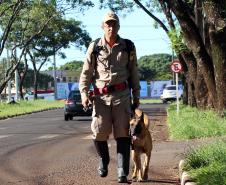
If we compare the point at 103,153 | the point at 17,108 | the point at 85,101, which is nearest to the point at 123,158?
the point at 103,153

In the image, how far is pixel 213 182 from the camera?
6680mm

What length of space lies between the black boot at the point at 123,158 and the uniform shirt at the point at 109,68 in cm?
52

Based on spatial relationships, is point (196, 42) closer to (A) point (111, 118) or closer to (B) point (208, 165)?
(B) point (208, 165)

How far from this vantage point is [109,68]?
760cm

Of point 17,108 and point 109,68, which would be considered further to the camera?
point 17,108

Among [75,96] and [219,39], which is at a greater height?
[219,39]

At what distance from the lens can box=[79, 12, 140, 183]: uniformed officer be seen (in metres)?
7.58

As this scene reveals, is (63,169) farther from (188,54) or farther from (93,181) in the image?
(188,54)

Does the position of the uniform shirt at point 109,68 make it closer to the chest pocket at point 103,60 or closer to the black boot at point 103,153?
the chest pocket at point 103,60

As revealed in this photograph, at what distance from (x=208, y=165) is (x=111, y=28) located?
91.6 inches

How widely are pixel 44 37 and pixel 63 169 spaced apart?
5550 centimetres

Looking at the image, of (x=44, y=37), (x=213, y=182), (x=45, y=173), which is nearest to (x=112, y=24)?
(x=213, y=182)

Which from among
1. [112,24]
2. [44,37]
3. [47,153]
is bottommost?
[47,153]

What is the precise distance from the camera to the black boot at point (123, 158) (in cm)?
767
